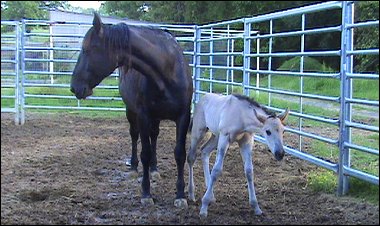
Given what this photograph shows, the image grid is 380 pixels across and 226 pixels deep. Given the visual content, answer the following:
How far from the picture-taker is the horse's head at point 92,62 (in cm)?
453

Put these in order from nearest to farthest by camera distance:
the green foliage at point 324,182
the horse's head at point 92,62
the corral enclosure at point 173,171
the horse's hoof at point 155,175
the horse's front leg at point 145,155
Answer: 1. the corral enclosure at point 173,171
2. the horse's head at point 92,62
3. the horse's front leg at point 145,155
4. the green foliage at point 324,182
5. the horse's hoof at point 155,175

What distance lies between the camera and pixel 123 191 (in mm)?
5199

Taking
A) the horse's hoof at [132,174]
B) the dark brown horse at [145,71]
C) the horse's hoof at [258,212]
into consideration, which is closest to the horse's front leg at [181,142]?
the dark brown horse at [145,71]

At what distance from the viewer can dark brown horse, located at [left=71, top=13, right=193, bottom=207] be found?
455cm

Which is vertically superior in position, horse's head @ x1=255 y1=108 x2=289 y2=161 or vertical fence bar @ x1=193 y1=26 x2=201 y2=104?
vertical fence bar @ x1=193 y1=26 x2=201 y2=104

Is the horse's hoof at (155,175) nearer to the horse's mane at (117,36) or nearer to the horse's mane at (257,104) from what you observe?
the horse's mane at (257,104)

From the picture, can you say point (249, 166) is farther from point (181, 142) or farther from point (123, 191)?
point (123, 191)

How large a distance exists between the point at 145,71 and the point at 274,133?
1256 mm

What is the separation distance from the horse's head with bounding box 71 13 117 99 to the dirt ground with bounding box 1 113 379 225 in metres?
0.64

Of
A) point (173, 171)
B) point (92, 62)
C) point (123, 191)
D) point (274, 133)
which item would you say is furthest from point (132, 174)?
point (274, 133)

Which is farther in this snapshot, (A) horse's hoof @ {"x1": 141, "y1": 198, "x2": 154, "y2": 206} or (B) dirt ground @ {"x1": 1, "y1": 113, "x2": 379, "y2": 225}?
(A) horse's hoof @ {"x1": 141, "y1": 198, "x2": 154, "y2": 206}

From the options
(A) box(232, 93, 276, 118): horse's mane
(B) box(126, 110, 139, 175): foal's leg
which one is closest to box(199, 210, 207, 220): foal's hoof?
(A) box(232, 93, 276, 118): horse's mane

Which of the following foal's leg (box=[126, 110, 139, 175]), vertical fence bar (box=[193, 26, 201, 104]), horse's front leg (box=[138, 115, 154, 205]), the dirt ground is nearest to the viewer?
the dirt ground

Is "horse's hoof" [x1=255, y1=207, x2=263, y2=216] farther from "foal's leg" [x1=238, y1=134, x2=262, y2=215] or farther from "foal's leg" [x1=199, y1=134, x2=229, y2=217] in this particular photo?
"foal's leg" [x1=199, y1=134, x2=229, y2=217]
